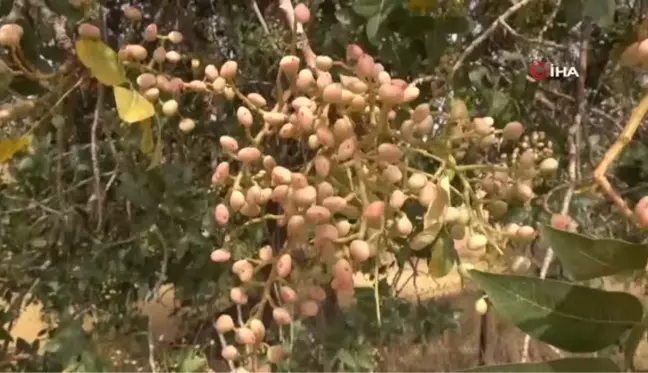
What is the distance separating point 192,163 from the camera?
673 mm

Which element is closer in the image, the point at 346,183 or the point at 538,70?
the point at 346,183

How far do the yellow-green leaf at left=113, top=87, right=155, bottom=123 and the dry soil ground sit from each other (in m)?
0.39

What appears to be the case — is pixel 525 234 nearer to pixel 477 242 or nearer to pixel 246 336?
pixel 477 242

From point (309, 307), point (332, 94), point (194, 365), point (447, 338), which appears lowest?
point (447, 338)

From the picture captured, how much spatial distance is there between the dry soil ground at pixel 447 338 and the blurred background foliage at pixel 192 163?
0.26 feet

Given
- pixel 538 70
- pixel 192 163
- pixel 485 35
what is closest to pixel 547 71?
pixel 538 70

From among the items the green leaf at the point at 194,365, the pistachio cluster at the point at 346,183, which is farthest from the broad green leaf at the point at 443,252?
the green leaf at the point at 194,365

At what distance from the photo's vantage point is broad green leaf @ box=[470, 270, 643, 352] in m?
0.30

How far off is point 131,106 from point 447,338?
25.2 inches

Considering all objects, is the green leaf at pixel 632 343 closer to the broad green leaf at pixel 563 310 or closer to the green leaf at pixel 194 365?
the broad green leaf at pixel 563 310

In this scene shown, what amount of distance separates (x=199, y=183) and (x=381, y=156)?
1.11 feet

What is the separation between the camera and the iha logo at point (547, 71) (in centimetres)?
68

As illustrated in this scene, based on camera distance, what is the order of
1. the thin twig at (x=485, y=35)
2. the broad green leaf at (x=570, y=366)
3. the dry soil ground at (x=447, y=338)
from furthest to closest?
the dry soil ground at (x=447, y=338)
the thin twig at (x=485, y=35)
the broad green leaf at (x=570, y=366)

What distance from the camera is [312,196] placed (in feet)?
1.14
